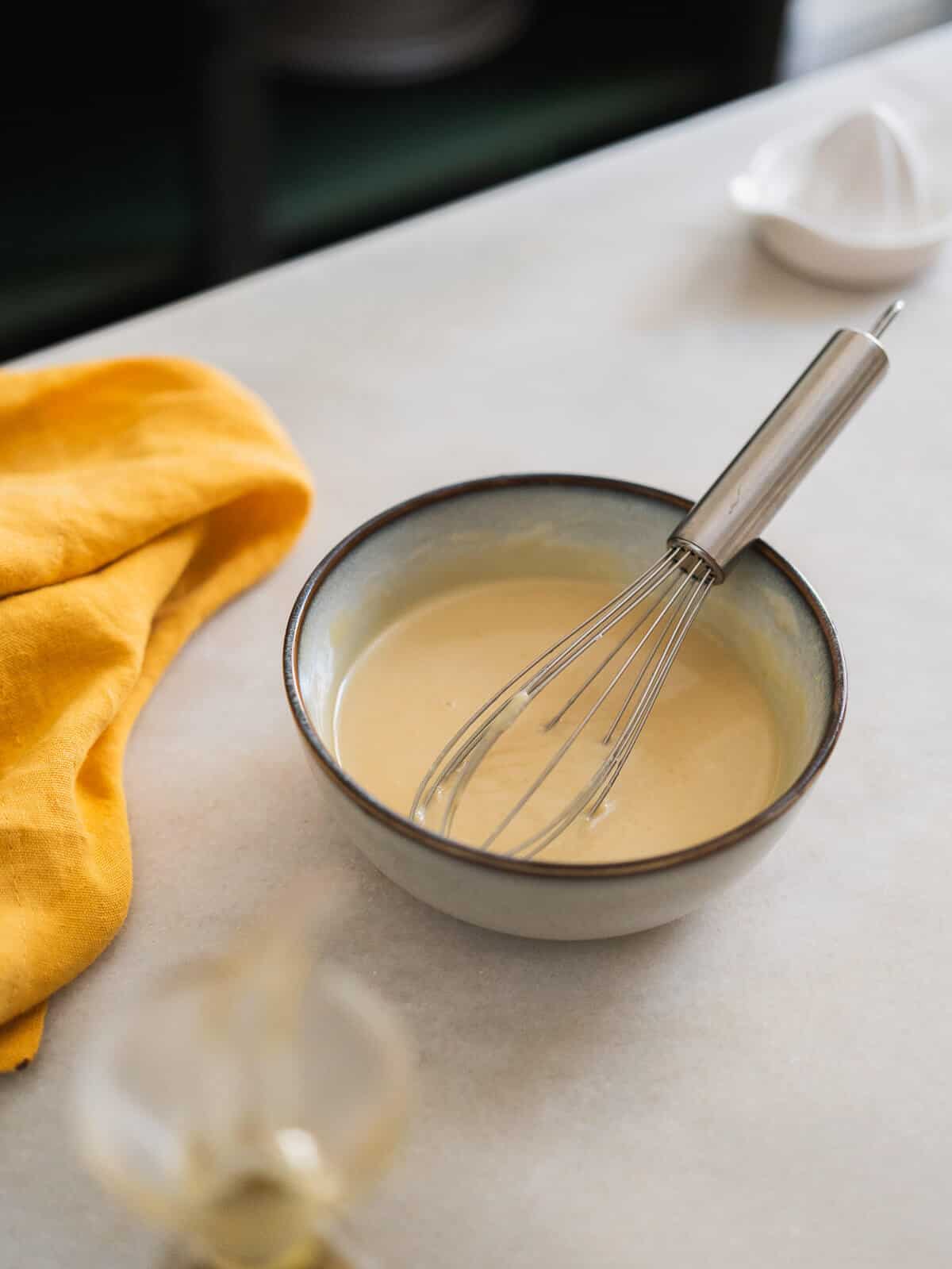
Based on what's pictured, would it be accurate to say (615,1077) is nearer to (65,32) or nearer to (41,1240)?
(41,1240)

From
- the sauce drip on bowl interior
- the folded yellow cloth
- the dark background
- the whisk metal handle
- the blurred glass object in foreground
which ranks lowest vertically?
the dark background

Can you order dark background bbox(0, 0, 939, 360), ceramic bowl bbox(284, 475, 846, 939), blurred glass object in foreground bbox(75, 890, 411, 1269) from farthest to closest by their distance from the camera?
dark background bbox(0, 0, 939, 360), ceramic bowl bbox(284, 475, 846, 939), blurred glass object in foreground bbox(75, 890, 411, 1269)

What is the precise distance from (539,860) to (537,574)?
0.55 feet

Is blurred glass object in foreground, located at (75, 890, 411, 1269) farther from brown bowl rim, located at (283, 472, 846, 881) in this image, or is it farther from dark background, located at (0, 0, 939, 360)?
dark background, located at (0, 0, 939, 360)

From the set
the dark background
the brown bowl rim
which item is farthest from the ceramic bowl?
the dark background

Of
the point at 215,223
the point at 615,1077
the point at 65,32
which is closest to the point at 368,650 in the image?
the point at 615,1077

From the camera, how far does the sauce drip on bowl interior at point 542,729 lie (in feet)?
1.37

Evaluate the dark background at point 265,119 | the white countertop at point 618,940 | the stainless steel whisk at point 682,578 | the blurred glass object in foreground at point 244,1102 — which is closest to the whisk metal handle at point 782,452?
the stainless steel whisk at point 682,578

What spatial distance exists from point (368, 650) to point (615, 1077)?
0.58 feet

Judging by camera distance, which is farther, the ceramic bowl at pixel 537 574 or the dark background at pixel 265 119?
the dark background at pixel 265 119

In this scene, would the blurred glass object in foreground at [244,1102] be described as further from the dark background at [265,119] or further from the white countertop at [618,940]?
the dark background at [265,119]

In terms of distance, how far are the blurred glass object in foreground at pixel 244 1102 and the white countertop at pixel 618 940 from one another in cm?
10

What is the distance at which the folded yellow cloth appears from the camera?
0.42 m

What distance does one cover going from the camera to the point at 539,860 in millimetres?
368
